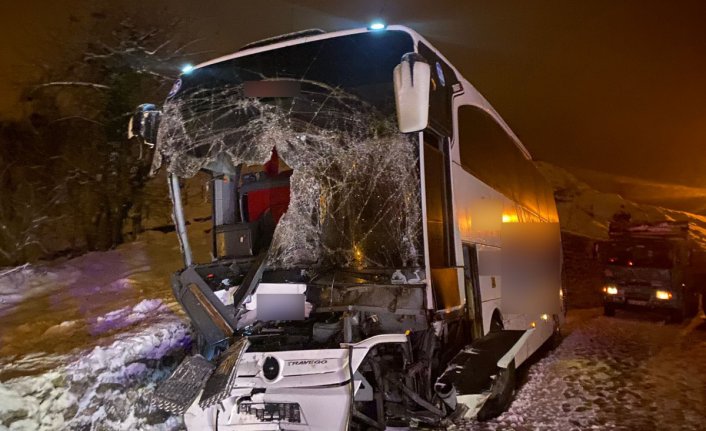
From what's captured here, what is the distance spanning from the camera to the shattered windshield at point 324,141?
457 cm

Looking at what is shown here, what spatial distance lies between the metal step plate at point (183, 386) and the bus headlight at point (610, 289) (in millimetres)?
15008

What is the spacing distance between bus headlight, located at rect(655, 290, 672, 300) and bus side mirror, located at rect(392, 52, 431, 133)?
14.6 metres

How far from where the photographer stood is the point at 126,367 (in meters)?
6.13

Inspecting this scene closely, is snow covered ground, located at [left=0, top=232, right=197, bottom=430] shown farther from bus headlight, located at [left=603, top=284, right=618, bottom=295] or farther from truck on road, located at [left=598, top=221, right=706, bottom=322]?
truck on road, located at [left=598, top=221, right=706, bottom=322]

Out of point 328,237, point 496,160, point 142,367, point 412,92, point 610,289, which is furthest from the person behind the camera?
point 610,289

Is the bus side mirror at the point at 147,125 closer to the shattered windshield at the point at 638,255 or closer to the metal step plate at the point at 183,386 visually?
the metal step plate at the point at 183,386

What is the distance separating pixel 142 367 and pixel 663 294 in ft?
49.3

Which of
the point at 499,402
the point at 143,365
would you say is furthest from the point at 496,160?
the point at 143,365

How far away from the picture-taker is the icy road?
535 centimetres

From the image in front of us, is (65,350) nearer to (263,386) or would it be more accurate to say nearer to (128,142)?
(263,386)

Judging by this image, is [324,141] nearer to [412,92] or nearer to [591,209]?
[412,92]

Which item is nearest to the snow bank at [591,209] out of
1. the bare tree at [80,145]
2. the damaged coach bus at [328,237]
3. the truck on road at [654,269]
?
the truck on road at [654,269]

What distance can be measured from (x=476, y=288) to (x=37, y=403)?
5055 millimetres

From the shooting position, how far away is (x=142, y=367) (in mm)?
6242
